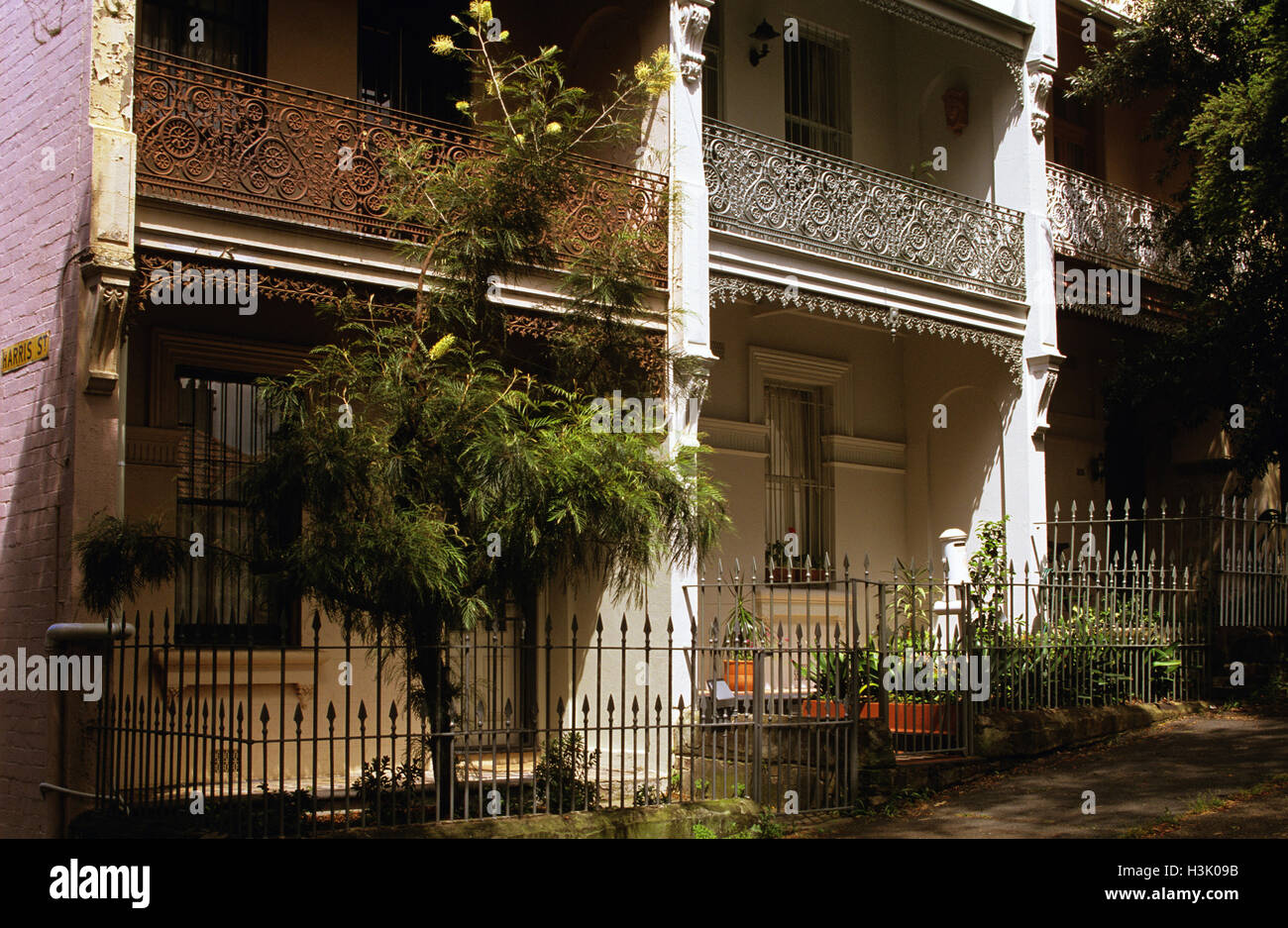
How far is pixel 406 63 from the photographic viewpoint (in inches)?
485

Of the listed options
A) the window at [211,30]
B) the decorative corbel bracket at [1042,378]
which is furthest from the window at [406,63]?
the decorative corbel bracket at [1042,378]

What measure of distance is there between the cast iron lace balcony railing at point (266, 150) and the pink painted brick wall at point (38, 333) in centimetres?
50

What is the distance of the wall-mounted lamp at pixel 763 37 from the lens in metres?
14.0

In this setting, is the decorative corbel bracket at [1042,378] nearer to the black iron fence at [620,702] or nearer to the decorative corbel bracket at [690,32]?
the black iron fence at [620,702]

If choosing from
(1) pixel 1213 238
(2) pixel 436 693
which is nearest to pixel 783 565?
(1) pixel 1213 238

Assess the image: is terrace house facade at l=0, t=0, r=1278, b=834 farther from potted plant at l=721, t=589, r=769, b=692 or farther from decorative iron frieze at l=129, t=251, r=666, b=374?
potted plant at l=721, t=589, r=769, b=692

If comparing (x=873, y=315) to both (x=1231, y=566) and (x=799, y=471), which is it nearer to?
(x=799, y=471)

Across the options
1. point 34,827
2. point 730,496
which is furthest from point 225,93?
point 730,496

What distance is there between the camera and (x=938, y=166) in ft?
49.9

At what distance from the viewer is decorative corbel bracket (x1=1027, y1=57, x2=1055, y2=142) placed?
47.4 ft

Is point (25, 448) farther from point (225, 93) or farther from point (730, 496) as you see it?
point (730, 496)

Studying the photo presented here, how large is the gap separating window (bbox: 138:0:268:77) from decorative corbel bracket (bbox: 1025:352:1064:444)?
836 cm

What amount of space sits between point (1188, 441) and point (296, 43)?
1257cm

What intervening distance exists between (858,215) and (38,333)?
7384 millimetres
